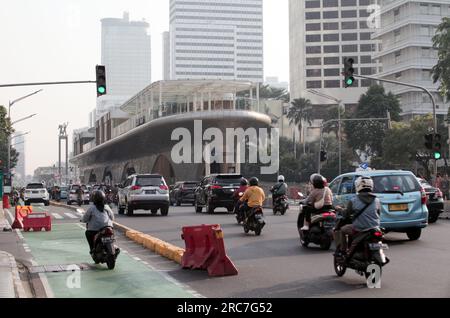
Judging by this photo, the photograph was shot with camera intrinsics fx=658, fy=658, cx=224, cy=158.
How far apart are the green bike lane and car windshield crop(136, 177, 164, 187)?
13.2 metres

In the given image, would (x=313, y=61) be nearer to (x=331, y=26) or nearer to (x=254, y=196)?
(x=331, y=26)

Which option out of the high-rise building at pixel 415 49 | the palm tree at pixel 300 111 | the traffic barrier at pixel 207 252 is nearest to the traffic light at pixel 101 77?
the traffic barrier at pixel 207 252

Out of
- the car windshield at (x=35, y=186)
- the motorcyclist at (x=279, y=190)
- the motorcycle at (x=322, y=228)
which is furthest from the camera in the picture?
the car windshield at (x=35, y=186)

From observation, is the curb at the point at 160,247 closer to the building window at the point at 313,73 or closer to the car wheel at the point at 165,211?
the car wheel at the point at 165,211

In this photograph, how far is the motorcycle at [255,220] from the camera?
708 inches

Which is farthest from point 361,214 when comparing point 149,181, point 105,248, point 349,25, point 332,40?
point 349,25

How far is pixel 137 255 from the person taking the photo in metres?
14.2

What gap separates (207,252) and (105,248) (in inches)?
74.2

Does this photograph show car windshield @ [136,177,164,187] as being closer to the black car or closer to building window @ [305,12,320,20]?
the black car

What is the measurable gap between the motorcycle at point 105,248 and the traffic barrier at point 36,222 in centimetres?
1050

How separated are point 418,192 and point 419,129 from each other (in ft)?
179

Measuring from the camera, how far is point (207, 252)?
37.8 ft
